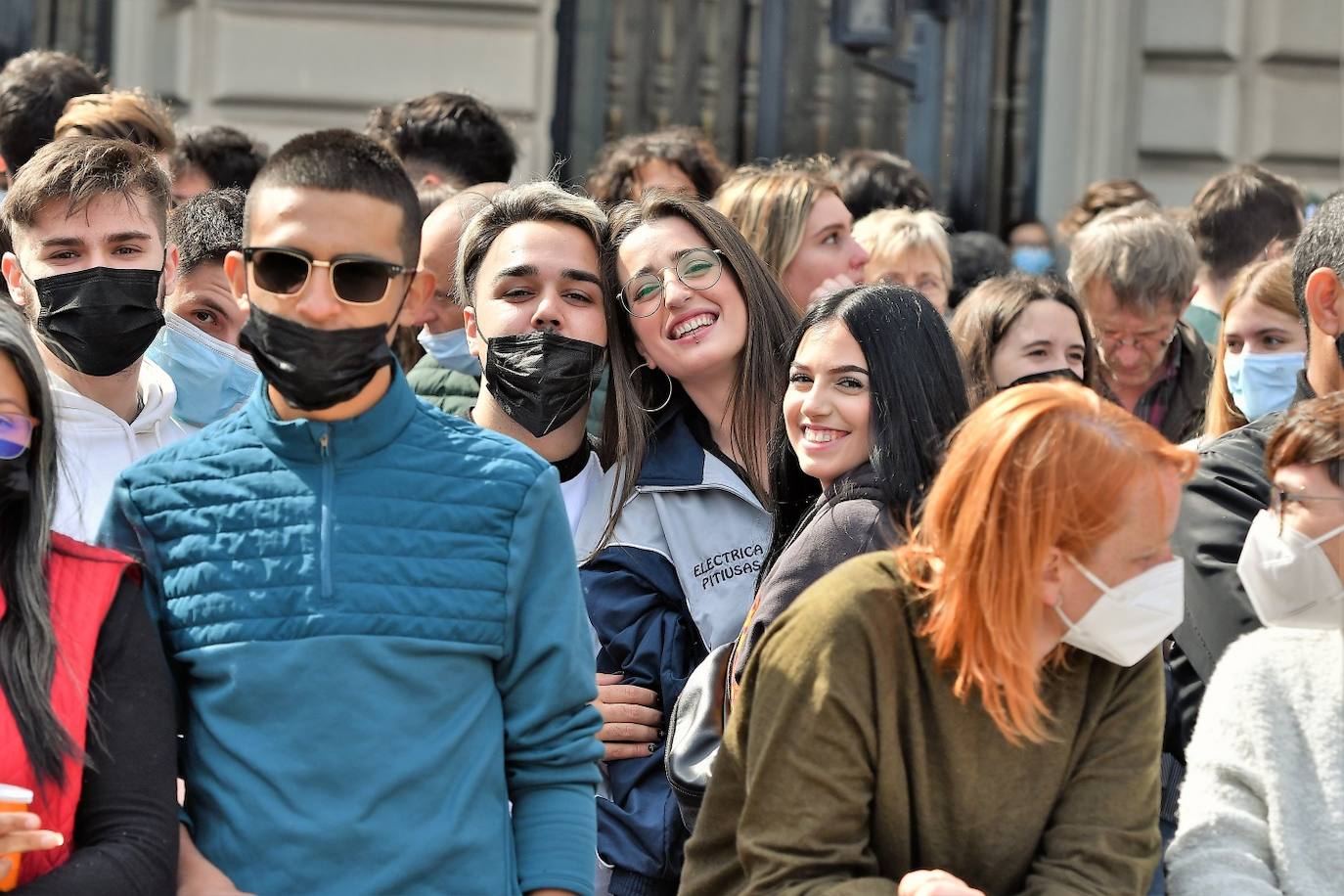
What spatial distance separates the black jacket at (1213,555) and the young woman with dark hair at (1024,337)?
117 cm

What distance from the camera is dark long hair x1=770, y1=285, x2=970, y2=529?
11.5 feet

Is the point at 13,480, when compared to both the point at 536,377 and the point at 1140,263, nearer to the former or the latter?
the point at 536,377

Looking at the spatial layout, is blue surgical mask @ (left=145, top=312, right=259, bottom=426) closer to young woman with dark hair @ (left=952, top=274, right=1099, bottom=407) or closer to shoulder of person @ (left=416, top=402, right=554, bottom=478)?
shoulder of person @ (left=416, top=402, right=554, bottom=478)

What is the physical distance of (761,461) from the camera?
4.04 meters

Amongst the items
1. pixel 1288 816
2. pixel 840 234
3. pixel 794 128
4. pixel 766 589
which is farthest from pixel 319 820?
pixel 794 128

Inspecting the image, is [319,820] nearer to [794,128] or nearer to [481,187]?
[481,187]

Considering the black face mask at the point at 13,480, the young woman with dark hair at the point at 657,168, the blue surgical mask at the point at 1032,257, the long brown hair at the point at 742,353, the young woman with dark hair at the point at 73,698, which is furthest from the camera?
the blue surgical mask at the point at 1032,257

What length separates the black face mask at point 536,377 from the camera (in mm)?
3947

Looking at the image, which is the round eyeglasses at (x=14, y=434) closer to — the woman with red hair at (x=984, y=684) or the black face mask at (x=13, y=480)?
the black face mask at (x=13, y=480)

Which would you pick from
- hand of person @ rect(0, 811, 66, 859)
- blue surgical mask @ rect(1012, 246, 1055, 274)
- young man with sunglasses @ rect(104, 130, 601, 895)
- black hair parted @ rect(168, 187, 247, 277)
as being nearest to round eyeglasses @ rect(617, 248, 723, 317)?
black hair parted @ rect(168, 187, 247, 277)

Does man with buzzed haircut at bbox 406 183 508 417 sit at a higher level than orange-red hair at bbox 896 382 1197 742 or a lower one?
higher

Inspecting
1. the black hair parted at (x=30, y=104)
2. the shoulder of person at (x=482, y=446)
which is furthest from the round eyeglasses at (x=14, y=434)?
the black hair parted at (x=30, y=104)

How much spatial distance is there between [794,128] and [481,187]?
15.9ft

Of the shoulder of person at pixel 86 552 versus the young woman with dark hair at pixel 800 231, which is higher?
the young woman with dark hair at pixel 800 231
